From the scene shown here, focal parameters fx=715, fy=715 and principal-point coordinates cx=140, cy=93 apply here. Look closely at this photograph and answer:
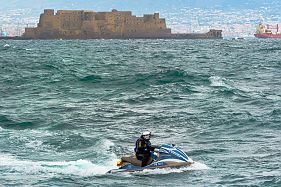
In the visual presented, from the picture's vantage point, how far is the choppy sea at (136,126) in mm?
21188

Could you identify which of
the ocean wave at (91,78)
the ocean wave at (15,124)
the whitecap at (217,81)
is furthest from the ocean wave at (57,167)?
the ocean wave at (91,78)

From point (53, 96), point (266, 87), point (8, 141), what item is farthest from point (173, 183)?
point (266, 87)

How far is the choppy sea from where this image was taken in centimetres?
2119

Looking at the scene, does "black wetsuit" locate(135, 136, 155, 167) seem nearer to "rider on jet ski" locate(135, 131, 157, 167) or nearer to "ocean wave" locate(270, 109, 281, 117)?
"rider on jet ski" locate(135, 131, 157, 167)

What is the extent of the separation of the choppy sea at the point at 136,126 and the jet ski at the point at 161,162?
202mm

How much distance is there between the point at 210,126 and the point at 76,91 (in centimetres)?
1668

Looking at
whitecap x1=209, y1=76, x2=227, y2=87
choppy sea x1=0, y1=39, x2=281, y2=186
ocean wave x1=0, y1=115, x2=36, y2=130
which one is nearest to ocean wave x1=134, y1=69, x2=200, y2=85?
choppy sea x1=0, y1=39, x2=281, y2=186

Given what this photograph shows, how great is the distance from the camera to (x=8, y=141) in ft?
89.0

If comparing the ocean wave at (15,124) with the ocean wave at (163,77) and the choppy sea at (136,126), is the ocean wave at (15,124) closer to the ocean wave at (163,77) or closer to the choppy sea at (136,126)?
the choppy sea at (136,126)

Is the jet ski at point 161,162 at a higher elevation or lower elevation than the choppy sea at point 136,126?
higher

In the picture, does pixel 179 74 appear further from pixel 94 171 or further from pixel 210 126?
pixel 94 171

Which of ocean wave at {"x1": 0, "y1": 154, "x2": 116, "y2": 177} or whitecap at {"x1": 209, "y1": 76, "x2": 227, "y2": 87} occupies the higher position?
whitecap at {"x1": 209, "y1": 76, "x2": 227, "y2": 87}

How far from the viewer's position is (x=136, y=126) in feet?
99.3

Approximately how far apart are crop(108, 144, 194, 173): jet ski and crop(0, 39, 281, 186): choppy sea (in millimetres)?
202
